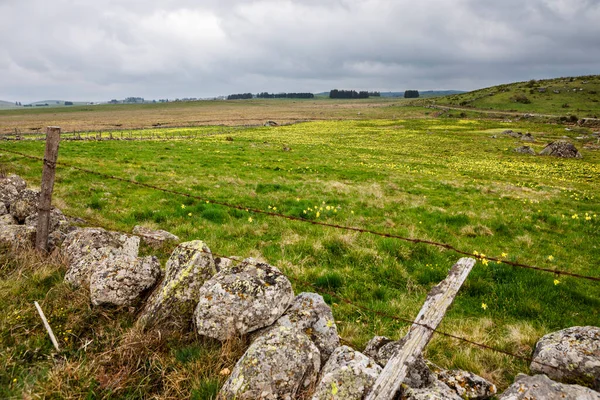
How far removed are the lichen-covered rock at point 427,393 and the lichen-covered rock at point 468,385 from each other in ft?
1.42

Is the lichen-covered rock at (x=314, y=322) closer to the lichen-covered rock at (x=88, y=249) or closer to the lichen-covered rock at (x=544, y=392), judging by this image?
the lichen-covered rock at (x=544, y=392)

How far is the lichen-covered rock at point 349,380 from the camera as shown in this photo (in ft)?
11.4

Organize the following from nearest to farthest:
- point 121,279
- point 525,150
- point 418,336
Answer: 1. point 418,336
2. point 121,279
3. point 525,150

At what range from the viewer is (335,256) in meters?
9.67

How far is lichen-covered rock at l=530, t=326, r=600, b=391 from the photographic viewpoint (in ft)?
13.5

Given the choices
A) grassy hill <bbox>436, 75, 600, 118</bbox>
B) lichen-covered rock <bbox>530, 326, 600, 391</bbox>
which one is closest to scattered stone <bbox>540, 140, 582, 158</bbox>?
lichen-covered rock <bbox>530, 326, 600, 391</bbox>

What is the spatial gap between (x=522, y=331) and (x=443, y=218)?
8.07 meters

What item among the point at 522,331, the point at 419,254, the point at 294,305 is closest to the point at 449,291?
the point at 294,305

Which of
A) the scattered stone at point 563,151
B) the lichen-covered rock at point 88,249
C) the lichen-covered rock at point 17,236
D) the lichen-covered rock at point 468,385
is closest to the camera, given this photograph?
the lichen-covered rock at point 468,385

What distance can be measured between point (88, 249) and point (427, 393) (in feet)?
21.9

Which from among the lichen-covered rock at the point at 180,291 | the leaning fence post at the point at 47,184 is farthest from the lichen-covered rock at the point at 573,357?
the leaning fence post at the point at 47,184

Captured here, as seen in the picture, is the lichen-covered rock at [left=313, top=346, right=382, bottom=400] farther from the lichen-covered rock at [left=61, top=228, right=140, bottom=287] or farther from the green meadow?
the lichen-covered rock at [left=61, top=228, right=140, bottom=287]

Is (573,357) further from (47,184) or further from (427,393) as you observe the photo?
(47,184)

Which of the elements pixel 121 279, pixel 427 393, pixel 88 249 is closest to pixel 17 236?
pixel 88 249
